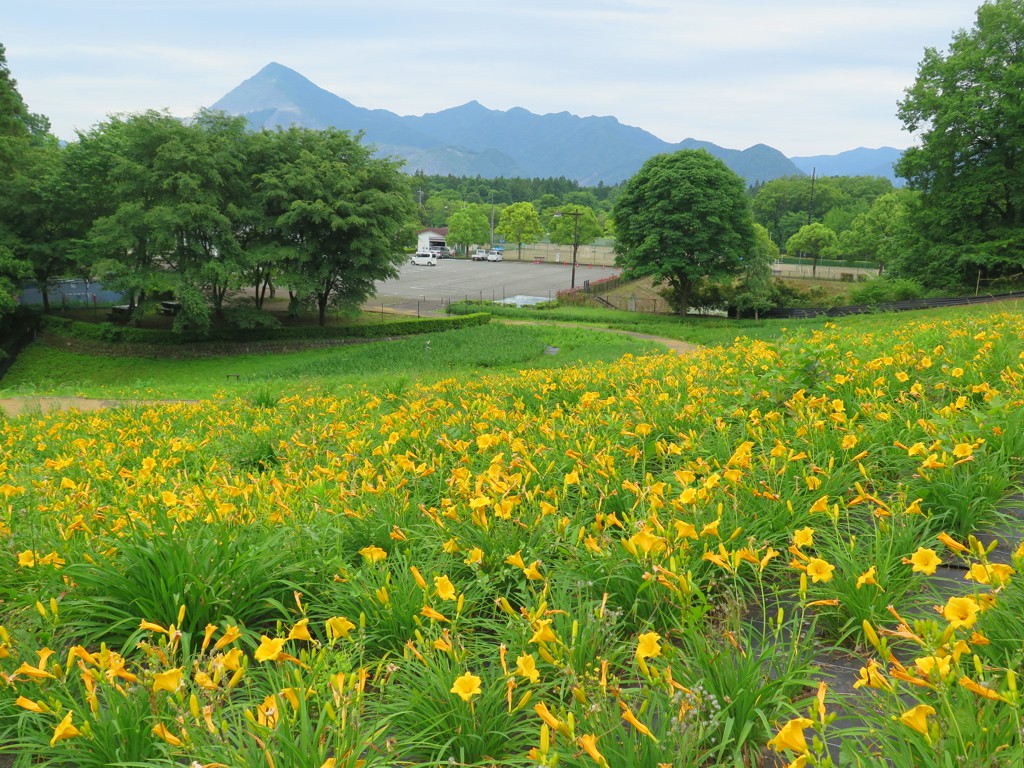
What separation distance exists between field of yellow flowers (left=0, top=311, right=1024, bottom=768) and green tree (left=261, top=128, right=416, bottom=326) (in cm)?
2448

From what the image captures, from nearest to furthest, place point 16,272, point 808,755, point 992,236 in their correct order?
point 808,755, point 16,272, point 992,236

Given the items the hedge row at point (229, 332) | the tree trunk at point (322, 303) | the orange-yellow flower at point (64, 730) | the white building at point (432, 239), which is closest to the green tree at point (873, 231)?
the hedge row at point (229, 332)

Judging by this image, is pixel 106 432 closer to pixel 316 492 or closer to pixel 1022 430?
pixel 316 492

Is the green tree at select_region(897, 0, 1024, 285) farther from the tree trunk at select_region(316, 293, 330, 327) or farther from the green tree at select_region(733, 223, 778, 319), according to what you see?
the tree trunk at select_region(316, 293, 330, 327)

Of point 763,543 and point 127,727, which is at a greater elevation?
point 763,543

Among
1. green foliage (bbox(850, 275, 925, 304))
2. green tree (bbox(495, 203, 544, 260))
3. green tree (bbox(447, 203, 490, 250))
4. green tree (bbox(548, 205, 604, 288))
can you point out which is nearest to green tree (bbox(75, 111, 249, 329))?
green foliage (bbox(850, 275, 925, 304))

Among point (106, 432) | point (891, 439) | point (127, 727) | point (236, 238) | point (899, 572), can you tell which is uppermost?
point (236, 238)

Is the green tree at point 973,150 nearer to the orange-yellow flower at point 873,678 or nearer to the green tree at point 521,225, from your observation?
the orange-yellow flower at point 873,678

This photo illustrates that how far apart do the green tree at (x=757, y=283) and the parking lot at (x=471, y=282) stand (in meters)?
16.3

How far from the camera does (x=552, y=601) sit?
2.48 meters

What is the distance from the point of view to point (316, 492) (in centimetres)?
375

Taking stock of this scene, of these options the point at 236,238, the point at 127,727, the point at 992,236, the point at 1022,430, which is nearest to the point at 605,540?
the point at 127,727

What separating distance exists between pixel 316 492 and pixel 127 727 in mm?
1856

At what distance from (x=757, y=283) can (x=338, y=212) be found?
991 inches
